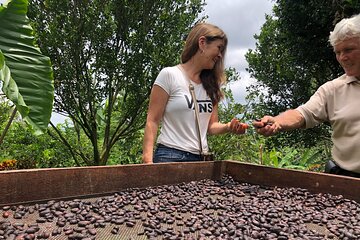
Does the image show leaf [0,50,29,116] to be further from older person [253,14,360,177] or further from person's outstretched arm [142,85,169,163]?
older person [253,14,360,177]

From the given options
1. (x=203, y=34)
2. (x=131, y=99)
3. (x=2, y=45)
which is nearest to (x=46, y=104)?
(x=2, y=45)

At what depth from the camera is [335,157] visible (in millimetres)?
Result: 2400

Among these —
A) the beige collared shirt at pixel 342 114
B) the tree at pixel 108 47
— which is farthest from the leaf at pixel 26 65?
the tree at pixel 108 47

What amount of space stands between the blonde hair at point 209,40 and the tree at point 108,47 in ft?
7.71

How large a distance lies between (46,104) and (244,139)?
4468 millimetres

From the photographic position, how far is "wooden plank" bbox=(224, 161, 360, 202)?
2.07m

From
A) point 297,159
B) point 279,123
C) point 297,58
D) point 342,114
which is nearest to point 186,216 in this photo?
point 279,123

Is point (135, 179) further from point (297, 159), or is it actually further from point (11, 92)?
point (297, 159)

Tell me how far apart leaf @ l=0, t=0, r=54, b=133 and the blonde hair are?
2.92 ft

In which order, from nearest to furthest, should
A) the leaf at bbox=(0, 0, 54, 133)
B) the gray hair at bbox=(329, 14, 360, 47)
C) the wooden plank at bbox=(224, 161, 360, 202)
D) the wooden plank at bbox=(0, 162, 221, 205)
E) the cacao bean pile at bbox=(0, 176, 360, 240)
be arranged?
the cacao bean pile at bbox=(0, 176, 360, 240) → the wooden plank at bbox=(0, 162, 221, 205) → the wooden plank at bbox=(224, 161, 360, 202) → the leaf at bbox=(0, 0, 54, 133) → the gray hair at bbox=(329, 14, 360, 47)

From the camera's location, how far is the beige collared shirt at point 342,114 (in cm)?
227

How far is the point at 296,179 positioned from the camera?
7.56 feet

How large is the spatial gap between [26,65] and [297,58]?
4339 millimetres

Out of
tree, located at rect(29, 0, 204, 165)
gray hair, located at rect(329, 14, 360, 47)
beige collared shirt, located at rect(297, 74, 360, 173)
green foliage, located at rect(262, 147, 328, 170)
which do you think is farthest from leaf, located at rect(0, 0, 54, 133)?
green foliage, located at rect(262, 147, 328, 170)
